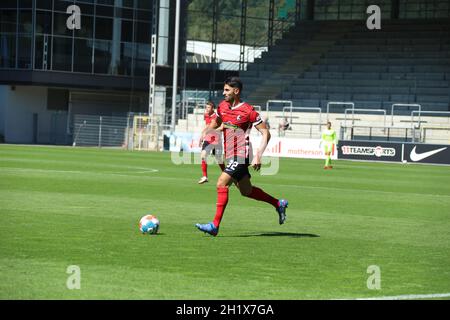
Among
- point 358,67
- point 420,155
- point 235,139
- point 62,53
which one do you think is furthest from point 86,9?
point 235,139

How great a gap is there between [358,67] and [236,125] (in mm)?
48311

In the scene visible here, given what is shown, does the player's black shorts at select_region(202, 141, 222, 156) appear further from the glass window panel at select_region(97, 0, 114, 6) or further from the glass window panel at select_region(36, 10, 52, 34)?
the glass window panel at select_region(97, 0, 114, 6)

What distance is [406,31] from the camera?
62281mm

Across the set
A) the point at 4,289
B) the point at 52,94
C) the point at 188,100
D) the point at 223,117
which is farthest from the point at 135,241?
the point at 52,94

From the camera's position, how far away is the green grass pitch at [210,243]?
364 inches

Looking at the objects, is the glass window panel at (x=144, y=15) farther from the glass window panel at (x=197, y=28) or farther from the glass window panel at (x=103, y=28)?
the glass window panel at (x=197, y=28)

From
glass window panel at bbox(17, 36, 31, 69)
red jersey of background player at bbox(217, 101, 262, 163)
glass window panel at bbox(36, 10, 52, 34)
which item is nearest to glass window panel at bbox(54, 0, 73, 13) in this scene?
glass window panel at bbox(36, 10, 52, 34)

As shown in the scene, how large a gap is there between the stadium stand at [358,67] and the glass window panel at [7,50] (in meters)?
15.9

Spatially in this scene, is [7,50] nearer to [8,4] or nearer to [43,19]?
[8,4]

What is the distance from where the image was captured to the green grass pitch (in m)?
9.26

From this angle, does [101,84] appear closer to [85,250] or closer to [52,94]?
[52,94]

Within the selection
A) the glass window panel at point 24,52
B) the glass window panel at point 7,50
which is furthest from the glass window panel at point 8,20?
the glass window panel at point 24,52

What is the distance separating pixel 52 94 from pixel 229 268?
5761 centimetres

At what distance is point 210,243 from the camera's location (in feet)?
42.2
